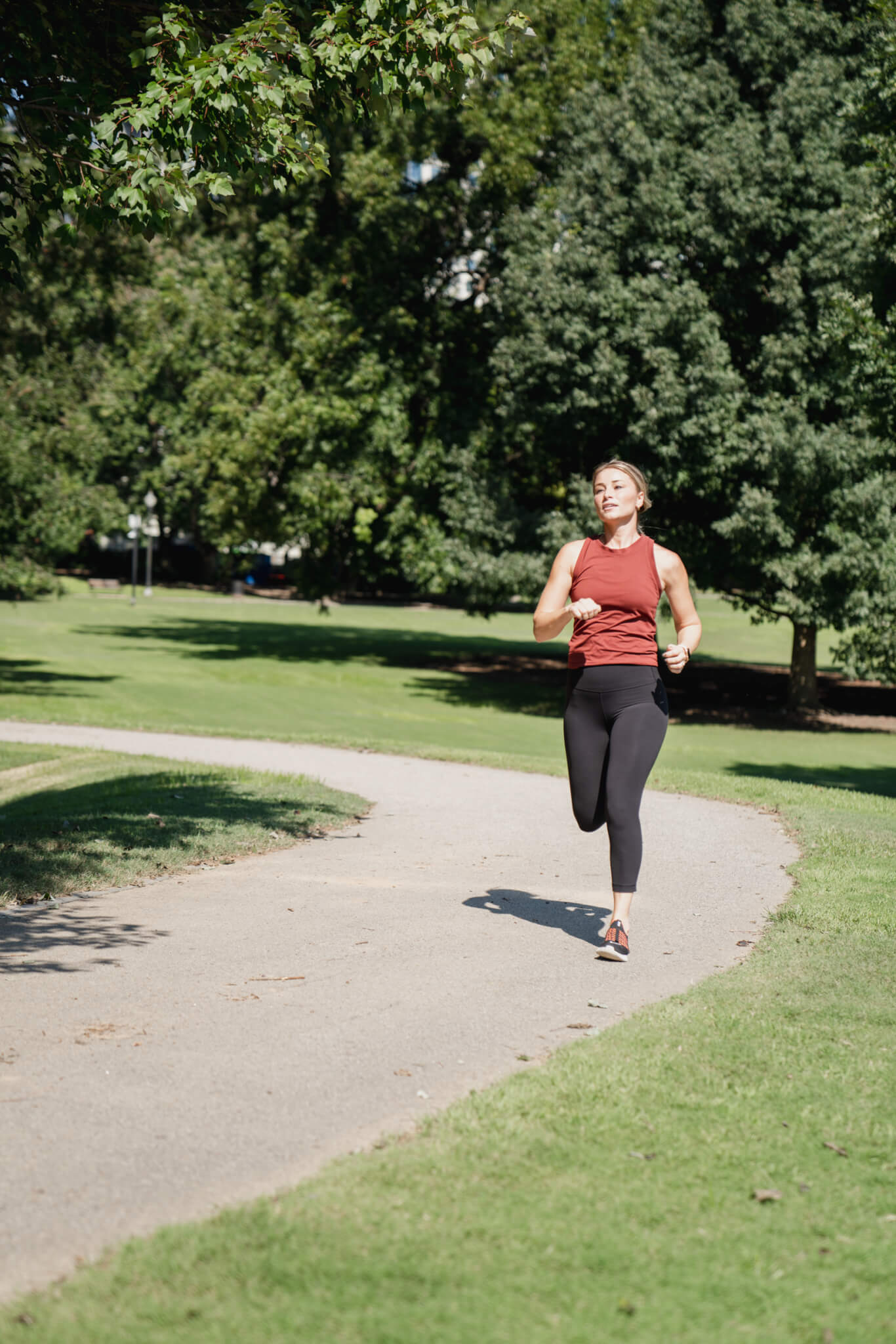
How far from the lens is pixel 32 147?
263 inches

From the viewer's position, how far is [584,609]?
5.59 m

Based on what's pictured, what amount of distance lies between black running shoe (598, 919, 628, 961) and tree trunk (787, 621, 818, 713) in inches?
735

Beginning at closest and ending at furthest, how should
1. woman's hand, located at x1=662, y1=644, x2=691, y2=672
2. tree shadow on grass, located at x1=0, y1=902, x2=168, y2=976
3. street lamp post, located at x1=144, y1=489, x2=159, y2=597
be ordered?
woman's hand, located at x1=662, y1=644, x2=691, y2=672 → tree shadow on grass, located at x1=0, y1=902, x2=168, y2=976 → street lamp post, located at x1=144, y1=489, x2=159, y2=597

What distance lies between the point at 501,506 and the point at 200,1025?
20641 millimetres

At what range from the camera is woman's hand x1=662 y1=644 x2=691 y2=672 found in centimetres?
527

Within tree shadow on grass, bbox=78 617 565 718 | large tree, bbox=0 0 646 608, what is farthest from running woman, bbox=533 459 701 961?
large tree, bbox=0 0 646 608

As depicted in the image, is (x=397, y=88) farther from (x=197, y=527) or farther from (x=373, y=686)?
(x=197, y=527)

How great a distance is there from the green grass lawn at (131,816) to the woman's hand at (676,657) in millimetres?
3502

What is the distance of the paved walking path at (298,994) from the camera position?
3400 mm

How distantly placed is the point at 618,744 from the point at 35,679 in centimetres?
1770

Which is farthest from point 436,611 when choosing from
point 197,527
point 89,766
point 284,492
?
point 89,766

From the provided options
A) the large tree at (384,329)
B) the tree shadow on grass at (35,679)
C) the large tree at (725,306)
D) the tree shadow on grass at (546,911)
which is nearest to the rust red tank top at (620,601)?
the tree shadow on grass at (546,911)

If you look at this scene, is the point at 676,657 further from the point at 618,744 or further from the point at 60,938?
the point at 60,938

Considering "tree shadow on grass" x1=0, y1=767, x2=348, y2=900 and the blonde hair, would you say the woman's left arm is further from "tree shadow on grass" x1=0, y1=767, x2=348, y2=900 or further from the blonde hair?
→ "tree shadow on grass" x1=0, y1=767, x2=348, y2=900
